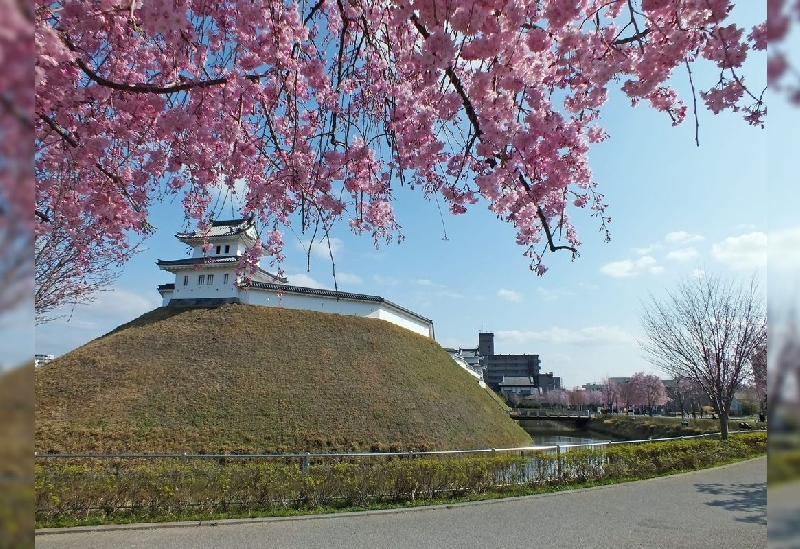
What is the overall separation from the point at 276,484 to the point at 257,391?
Result: 14.5m

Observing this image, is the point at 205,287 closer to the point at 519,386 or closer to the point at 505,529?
the point at 505,529

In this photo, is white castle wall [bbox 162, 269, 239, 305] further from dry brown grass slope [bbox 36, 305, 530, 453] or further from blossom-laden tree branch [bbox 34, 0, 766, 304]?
blossom-laden tree branch [bbox 34, 0, 766, 304]

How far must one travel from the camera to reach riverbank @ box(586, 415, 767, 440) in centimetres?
2550

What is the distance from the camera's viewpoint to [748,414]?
4219cm

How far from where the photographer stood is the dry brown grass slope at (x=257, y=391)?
18.5 m

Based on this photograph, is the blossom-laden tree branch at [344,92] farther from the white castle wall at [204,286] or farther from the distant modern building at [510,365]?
the distant modern building at [510,365]

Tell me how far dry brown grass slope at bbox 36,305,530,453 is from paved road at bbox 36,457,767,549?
11686 mm

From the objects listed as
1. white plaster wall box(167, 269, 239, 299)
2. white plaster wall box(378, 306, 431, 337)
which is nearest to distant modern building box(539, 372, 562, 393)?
white plaster wall box(378, 306, 431, 337)

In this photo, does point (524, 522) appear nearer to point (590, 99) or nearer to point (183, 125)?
point (590, 99)

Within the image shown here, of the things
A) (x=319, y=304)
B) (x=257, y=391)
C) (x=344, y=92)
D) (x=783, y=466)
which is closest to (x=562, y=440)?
(x=319, y=304)

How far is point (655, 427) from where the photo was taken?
101 ft

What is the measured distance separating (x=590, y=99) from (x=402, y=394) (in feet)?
67.1

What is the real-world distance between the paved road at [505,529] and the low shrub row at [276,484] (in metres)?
0.74

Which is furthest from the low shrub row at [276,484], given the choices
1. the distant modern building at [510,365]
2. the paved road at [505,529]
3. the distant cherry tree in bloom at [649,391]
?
the distant modern building at [510,365]
